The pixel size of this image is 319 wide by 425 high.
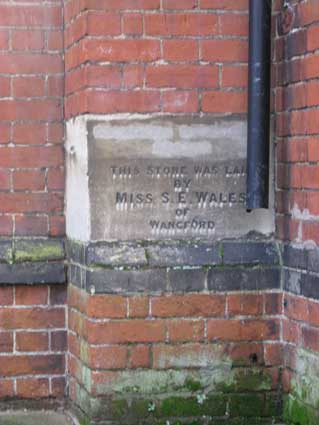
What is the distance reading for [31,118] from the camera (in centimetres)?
412

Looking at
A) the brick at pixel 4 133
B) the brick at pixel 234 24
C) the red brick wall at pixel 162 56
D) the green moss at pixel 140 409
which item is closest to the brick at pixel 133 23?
the red brick wall at pixel 162 56

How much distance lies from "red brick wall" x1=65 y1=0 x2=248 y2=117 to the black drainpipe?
0.10 metres

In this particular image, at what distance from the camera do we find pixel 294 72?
3754 millimetres

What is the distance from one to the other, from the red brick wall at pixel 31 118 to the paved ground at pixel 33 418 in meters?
0.87

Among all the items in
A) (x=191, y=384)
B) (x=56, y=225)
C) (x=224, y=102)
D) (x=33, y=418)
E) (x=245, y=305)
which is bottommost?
(x=33, y=418)

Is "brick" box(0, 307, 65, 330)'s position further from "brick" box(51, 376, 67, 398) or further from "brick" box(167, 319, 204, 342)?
"brick" box(167, 319, 204, 342)

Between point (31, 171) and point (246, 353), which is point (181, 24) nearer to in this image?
point (31, 171)

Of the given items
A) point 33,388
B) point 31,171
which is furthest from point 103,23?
point 33,388

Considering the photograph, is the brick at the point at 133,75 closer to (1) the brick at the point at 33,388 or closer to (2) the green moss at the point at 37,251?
(2) the green moss at the point at 37,251

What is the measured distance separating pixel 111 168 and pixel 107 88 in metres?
0.36

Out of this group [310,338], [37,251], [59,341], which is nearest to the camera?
[310,338]

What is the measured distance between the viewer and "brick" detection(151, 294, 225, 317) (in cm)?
383

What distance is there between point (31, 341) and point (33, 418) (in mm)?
367

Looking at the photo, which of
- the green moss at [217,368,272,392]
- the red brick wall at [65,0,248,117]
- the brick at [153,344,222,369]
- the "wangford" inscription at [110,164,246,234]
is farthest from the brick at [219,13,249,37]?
the green moss at [217,368,272,392]
